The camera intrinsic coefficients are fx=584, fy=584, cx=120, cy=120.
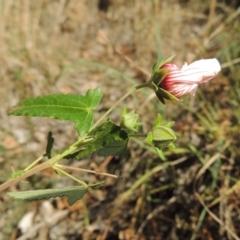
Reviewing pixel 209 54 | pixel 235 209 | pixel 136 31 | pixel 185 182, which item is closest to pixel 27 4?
pixel 136 31

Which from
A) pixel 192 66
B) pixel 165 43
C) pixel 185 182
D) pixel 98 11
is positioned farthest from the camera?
pixel 98 11

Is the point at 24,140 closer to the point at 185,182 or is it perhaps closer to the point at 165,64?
the point at 185,182

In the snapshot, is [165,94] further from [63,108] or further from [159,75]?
[63,108]

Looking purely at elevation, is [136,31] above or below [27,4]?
below

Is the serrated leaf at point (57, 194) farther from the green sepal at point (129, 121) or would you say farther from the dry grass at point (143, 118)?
the dry grass at point (143, 118)

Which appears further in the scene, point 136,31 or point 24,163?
point 136,31

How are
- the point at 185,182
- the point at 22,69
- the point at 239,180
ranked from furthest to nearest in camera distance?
1. the point at 22,69
2. the point at 185,182
3. the point at 239,180

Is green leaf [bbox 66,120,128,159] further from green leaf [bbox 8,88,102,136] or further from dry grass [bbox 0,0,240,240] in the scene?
dry grass [bbox 0,0,240,240]

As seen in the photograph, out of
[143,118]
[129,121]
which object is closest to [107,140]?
[129,121]
